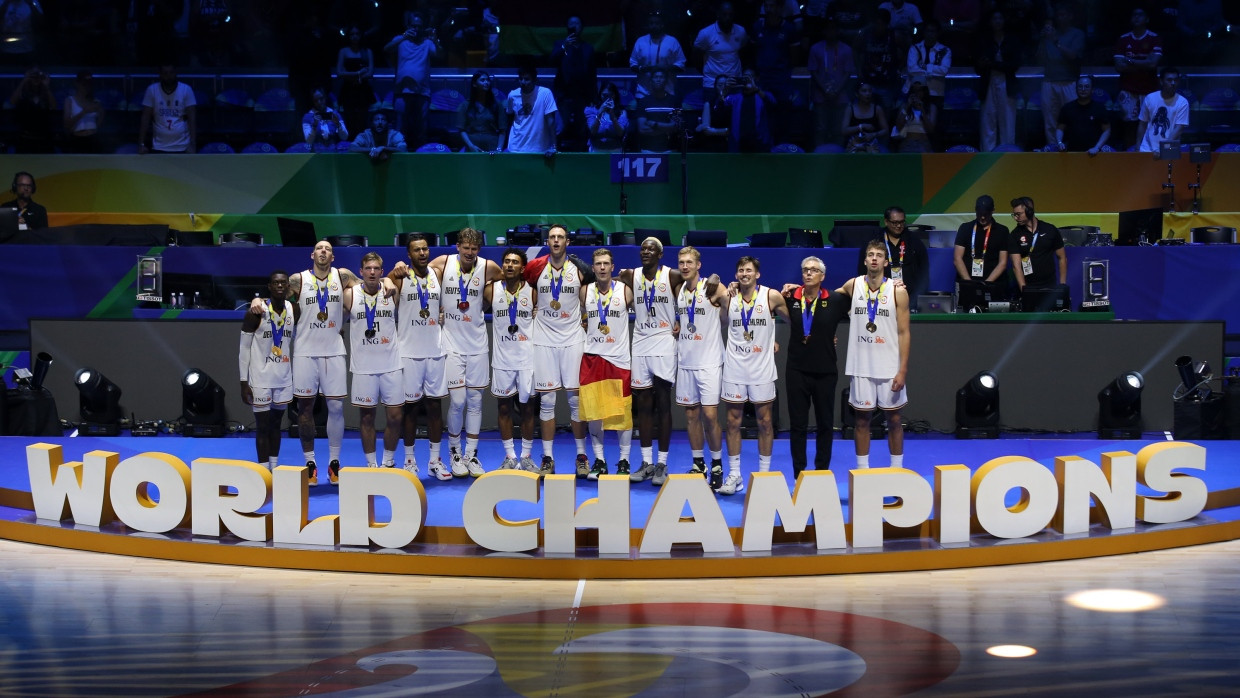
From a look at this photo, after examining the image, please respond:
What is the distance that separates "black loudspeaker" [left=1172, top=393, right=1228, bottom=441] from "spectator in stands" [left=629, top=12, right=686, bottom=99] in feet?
22.4

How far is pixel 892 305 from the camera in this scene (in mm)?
8703

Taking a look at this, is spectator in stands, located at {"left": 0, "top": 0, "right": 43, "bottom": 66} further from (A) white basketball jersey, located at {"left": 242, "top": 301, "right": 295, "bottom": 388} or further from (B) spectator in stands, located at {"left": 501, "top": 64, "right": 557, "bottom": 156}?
(A) white basketball jersey, located at {"left": 242, "top": 301, "right": 295, "bottom": 388}

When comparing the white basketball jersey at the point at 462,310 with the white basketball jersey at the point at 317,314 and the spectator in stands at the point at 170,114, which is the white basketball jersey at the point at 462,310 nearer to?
the white basketball jersey at the point at 317,314

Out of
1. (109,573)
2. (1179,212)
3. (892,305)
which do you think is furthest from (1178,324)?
(109,573)

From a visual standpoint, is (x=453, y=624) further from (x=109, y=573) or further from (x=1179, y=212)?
(x=1179, y=212)

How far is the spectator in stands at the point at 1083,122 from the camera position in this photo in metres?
14.2

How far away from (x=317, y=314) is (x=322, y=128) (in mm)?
5895

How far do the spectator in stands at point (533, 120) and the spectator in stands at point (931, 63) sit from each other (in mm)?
4353

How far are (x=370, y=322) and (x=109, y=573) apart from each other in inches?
99.9

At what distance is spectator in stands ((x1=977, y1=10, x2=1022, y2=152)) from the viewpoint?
47.3 feet

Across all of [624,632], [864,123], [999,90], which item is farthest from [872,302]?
[999,90]

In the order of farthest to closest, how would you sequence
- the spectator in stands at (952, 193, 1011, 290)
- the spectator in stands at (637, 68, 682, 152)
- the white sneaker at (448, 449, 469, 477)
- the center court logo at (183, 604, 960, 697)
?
the spectator in stands at (637, 68, 682, 152)
the spectator in stands at (952, 193, 1011, 290)
the white sneaker at (448, 449, 469, 477)
the center court logo at (183, 604, 960, 697)

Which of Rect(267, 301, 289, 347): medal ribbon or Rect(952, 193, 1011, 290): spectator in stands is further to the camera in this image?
Rect(952, 193, 1011, 290): spectator in stands

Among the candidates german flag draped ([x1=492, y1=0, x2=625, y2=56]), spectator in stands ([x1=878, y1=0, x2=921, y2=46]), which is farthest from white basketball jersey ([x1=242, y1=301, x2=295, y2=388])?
spectator in stands ([x1=878, y1=0, x2=921, y2=46])
